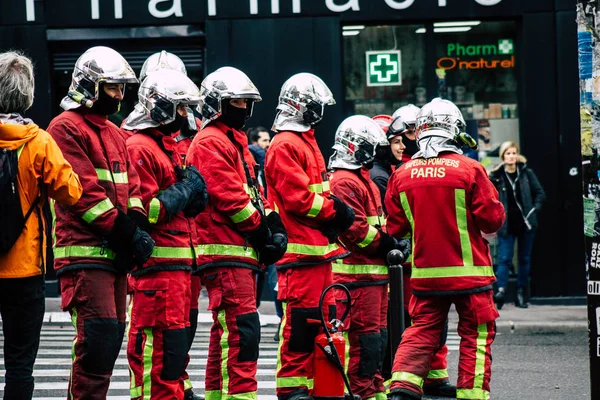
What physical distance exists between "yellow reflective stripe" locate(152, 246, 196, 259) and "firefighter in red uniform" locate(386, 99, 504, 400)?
1.41 meters

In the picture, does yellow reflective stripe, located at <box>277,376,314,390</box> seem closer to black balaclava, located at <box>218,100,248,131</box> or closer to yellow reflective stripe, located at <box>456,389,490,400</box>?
yellow reflective stripe, located at <box>456,389,490,400</box>

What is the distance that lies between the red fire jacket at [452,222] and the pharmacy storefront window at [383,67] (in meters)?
7.57

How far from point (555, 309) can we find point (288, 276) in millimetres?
7060

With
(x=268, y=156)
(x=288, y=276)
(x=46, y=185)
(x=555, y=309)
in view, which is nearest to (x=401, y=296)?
(x=288, y=276)

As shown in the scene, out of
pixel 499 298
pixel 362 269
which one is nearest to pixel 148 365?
pixel 362 269

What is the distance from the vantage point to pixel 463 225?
6.85 meters

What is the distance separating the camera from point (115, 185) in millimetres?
6113

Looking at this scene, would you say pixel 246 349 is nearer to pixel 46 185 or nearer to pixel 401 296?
pixel 401 296

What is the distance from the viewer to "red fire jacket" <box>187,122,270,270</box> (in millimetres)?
6871

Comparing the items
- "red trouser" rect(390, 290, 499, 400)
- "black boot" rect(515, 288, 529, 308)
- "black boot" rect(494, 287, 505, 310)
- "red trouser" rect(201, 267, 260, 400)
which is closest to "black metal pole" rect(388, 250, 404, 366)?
"red trouser" rect(390, 290, 499, 400)

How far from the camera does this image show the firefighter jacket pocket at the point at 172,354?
21.0 ft

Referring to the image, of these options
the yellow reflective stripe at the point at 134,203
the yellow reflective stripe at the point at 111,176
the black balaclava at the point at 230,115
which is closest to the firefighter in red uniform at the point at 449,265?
the black balaclava at the point at 230,115

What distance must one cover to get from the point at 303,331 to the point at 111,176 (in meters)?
1.87

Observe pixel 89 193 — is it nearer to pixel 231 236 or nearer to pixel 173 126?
pixel 173 126
